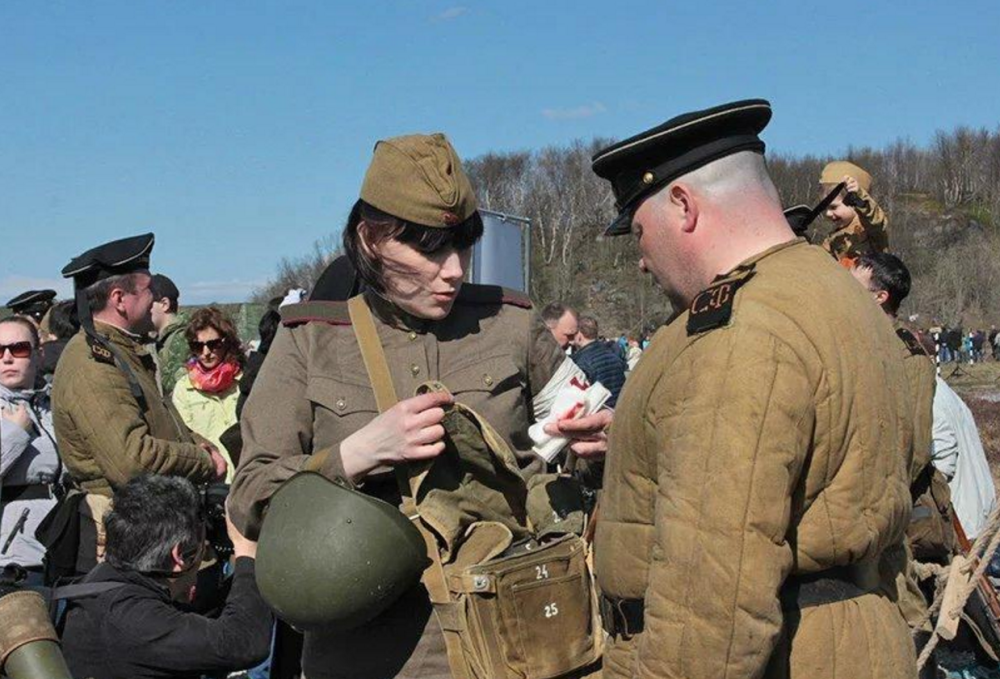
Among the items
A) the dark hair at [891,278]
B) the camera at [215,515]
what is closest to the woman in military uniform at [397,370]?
the camera at [215,515]

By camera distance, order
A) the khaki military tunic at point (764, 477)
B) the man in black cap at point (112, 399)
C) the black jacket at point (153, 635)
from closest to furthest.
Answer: the khaki military tunic at point (764, 477) → the black jacket at point (153, 635) → the man in black cap at point (112, 399)

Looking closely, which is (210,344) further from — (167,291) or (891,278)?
(891,278)

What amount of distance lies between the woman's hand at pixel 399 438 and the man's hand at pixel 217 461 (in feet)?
9.94

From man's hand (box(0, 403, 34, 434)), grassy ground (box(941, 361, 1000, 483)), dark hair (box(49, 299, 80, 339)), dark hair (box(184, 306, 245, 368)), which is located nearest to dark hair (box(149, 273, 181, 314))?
dark hair (box(49, 299, 80, 339))

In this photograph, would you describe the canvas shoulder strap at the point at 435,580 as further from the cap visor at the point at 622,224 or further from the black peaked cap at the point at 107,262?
the black peaked cap at the point at 107,262

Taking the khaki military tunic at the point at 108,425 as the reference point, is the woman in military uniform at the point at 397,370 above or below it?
above

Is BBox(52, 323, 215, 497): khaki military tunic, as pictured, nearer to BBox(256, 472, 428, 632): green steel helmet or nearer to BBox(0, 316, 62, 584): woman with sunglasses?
BBox(0, 316, 62, 584): woman with sunglasses

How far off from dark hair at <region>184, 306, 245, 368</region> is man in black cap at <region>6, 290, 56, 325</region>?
3716 mm

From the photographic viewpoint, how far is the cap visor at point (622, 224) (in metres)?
2.24

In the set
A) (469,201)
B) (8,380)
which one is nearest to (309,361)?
(469,201)

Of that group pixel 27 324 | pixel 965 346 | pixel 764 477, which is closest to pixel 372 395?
pixel 764 477

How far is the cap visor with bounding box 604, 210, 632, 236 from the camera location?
7.36 feet

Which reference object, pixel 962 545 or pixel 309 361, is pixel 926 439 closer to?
pixel 962 545

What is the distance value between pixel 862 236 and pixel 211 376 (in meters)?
3.76
